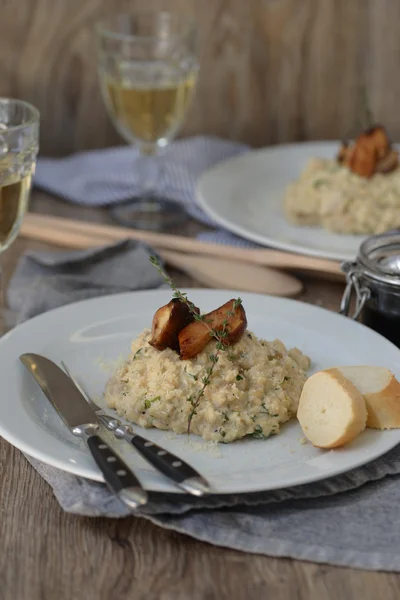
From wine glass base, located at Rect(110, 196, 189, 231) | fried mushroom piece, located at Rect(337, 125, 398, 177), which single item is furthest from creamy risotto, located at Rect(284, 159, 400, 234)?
wine glass base, located at Rect(110, 196, 189, 231)

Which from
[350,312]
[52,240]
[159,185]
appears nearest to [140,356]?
[350,312]

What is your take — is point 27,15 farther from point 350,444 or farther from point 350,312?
point 350,444

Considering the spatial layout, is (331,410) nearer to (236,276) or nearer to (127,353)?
(127,353)

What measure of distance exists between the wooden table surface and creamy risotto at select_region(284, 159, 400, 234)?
118 cm

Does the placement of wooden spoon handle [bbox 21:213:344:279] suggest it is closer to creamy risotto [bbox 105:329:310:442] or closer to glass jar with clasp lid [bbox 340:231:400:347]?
glass jar with clasp lid [bbox 340:231:400:347]

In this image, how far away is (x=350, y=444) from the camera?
53.4 inches

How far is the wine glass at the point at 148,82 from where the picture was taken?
2.48 m

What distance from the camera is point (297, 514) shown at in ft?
4.30

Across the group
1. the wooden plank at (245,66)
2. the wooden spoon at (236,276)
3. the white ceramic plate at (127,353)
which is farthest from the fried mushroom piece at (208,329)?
the wooden plank at (245,66)

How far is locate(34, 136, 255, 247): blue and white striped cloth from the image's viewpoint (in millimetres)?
2680

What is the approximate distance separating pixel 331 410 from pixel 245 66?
6.09 ft

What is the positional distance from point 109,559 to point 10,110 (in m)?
1.08

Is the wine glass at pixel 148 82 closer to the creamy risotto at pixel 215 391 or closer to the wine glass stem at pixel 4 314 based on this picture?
the wine glass stem at pixel 4 314

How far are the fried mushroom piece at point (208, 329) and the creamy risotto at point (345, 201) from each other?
869mm
